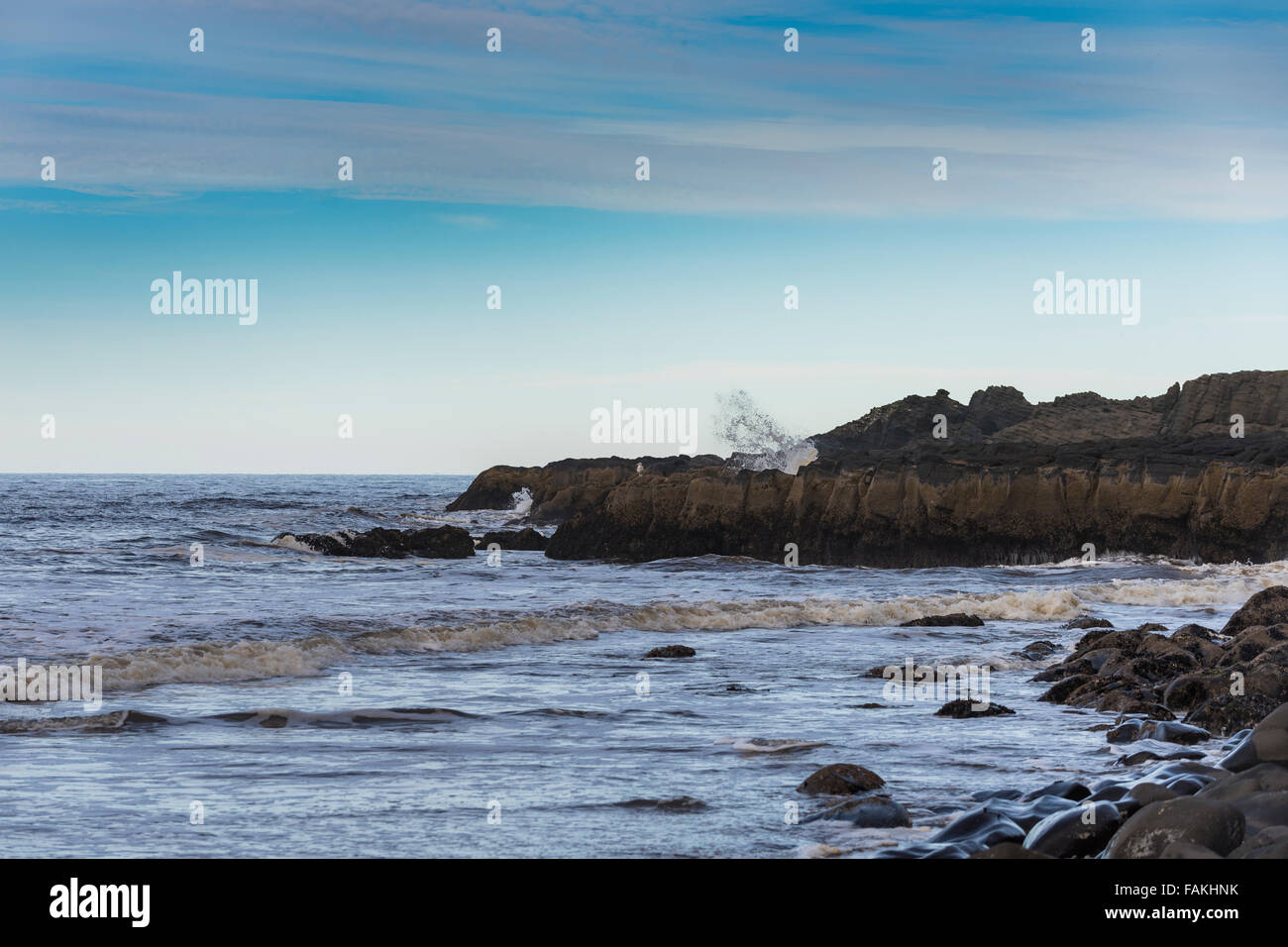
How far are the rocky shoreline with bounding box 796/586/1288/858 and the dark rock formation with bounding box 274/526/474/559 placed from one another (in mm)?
23490

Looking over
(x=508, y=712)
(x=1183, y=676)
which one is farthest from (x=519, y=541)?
(x=1183, y=676)

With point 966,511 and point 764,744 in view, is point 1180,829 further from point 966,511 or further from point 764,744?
point 966,511

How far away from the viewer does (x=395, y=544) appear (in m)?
34.8

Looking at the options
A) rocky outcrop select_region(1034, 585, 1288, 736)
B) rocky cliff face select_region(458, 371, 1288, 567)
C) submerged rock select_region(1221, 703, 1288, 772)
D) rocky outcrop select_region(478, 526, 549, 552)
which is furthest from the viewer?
rocky outcrop select_region(478, 526, 549, 552)

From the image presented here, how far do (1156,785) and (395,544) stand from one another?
29.7 m

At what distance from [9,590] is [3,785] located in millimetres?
15987

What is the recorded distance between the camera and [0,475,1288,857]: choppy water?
23.9 ft

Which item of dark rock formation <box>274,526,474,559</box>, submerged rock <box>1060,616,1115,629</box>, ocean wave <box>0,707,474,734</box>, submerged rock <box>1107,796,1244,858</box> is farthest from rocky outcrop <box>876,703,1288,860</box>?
dark rock formation <box>274,526,474,559</box>

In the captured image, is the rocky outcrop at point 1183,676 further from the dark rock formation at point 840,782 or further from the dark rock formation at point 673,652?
the dark rock formation at point 673,652

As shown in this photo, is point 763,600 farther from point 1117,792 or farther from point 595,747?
point 1117,792

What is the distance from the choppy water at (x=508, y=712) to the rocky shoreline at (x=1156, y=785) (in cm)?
31

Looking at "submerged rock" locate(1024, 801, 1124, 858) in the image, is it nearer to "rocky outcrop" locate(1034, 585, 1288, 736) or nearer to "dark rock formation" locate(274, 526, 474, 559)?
"rocky outcrop" locate(1034, 585, 1288, 736)

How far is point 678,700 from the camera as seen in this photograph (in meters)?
12.3

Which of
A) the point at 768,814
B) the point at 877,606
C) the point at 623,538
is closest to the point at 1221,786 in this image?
the point at 768,814
